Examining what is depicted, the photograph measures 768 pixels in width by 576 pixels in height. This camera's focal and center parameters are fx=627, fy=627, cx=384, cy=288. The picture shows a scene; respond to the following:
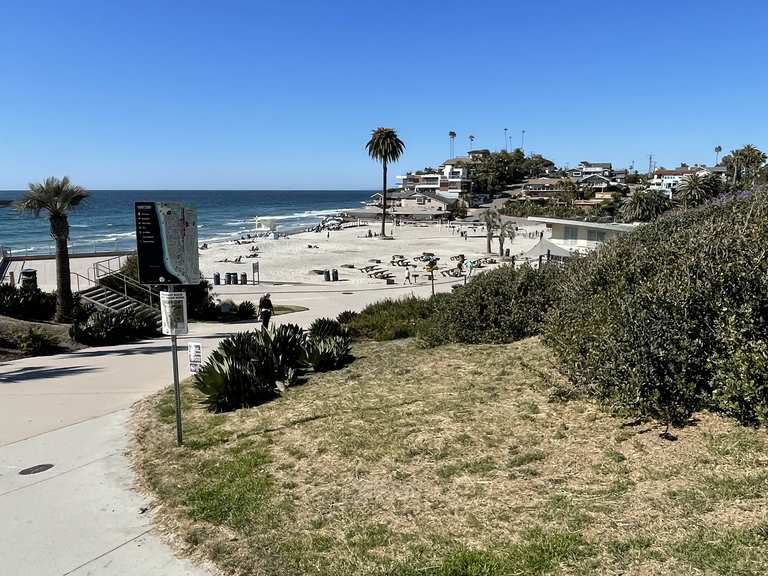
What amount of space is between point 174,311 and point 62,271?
13.8 metres

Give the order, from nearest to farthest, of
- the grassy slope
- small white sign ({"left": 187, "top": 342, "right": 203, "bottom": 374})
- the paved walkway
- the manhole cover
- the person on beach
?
1. the grassy slope
2. the paved walkway
3. the manhole cover
4. small white sign ({"left": 187, "top": 342, "right": 203, "bottom": 374})
5. the person on beach

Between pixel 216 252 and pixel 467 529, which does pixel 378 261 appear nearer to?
pixel 216 252

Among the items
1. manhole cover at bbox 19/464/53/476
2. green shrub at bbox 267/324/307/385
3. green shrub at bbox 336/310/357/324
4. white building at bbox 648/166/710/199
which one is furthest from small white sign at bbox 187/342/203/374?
white building at bbox 648/166/710/199

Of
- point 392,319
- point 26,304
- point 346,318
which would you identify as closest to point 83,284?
point 26,304

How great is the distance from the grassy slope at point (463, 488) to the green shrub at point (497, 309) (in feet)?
11.4

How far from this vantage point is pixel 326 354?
11.8m

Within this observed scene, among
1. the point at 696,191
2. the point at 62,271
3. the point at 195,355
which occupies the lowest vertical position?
the point at 195,355

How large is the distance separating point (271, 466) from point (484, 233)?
254ft

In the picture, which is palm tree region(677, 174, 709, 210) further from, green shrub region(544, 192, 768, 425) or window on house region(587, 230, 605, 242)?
green shrub region(544, 192, 768, 425)

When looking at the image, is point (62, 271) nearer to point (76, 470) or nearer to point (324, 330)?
point (324, 330)

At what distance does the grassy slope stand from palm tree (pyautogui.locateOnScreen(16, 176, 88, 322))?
12532 mm

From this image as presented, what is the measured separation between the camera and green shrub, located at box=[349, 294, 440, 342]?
1546 centimetres

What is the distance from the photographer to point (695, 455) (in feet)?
19.2

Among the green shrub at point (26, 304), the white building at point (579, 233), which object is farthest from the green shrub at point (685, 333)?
the white building at point (579, 233)
